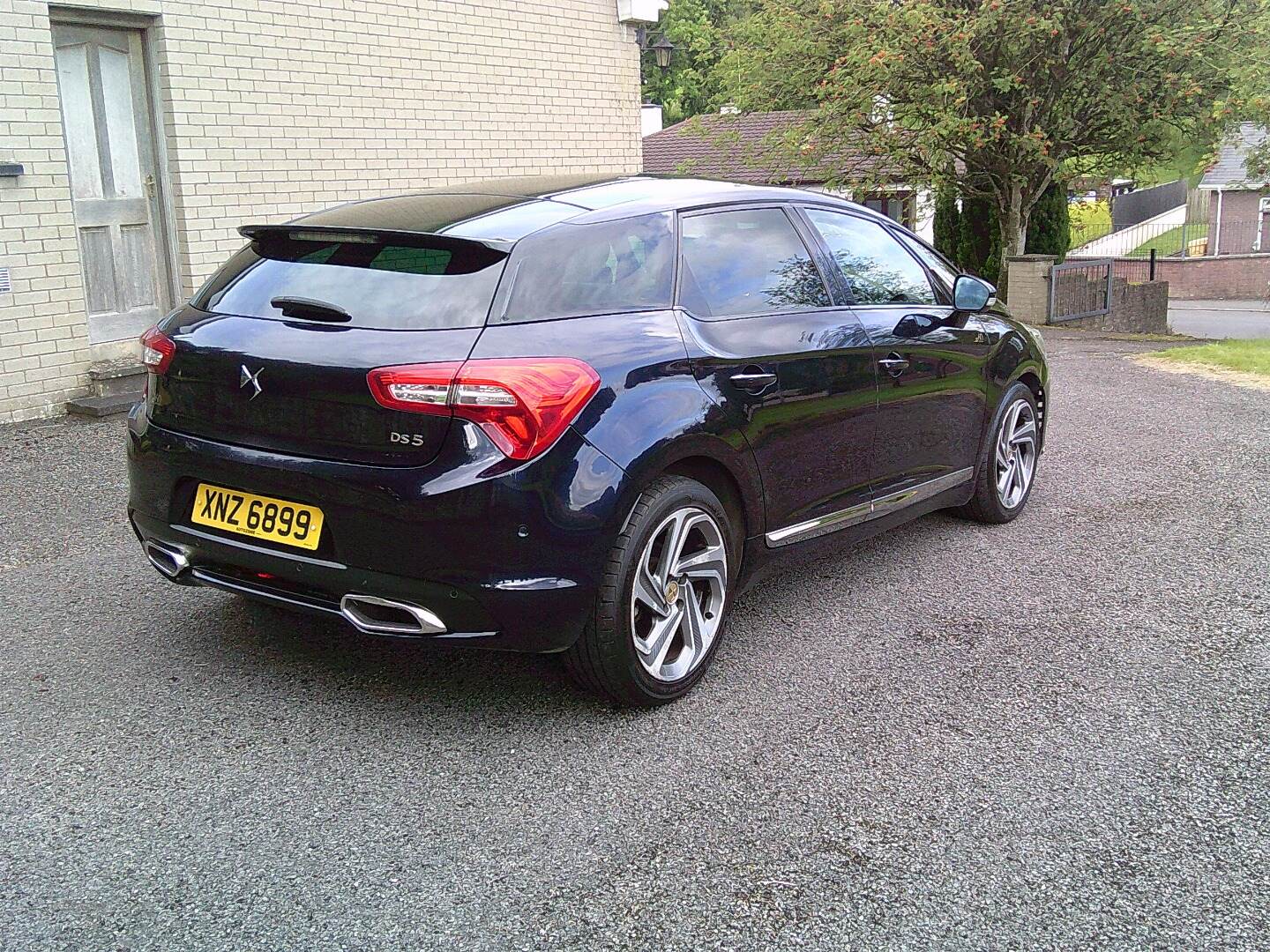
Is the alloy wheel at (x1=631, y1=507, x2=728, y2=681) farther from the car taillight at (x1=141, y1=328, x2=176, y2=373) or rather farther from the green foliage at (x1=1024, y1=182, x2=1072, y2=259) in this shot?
the green foliage at (x1=1024, y1=182, x2=1072, y2=259)

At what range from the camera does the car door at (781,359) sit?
13.5ft

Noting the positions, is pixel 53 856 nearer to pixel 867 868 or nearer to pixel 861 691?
pixel 867 868

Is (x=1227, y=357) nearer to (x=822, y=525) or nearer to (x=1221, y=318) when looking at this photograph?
(x=822, y=525)

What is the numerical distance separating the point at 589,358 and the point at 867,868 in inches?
63.6

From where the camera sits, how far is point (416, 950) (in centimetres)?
261

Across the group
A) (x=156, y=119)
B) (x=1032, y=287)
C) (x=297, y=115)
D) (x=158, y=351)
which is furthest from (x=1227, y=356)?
(x=158, y=351)

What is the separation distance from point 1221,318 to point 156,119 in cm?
3610

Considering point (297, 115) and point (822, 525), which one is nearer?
point (822, 525)

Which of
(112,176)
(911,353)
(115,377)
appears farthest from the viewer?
(112,176)

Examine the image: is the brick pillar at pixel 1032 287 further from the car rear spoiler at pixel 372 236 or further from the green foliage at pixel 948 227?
the car rear spoiler at pixel 372 236

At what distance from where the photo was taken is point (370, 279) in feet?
12.1

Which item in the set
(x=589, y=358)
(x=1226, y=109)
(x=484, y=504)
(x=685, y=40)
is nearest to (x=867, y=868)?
(x=484, y=504)

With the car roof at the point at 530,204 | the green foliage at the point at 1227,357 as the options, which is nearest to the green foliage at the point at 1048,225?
the green foliage at the point at 1227,357

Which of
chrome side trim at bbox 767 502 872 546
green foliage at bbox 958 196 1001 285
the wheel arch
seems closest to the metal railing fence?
green foliage at bbox 958 196 1001 285
